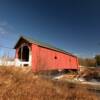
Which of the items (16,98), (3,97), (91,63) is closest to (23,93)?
(16,98)

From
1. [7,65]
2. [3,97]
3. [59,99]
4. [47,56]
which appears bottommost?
[59,99]

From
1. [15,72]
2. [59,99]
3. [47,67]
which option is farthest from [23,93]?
[47,67]

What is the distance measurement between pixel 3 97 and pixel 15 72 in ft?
7.68

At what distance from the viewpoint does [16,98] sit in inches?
179

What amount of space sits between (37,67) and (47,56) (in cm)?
276

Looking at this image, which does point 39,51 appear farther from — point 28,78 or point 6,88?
point 6,88

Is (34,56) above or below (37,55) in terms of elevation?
below

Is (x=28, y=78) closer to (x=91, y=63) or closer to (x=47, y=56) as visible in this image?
(x=47, y=56)

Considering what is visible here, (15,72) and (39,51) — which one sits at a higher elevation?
(39,51)

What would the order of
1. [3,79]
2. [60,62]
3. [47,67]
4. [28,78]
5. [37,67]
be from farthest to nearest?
[60,62] → [47,67] → [37,67] → [28,78] → [3,79]

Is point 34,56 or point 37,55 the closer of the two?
point 34,56

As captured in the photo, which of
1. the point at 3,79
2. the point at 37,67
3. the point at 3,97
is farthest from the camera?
the point at 37,67

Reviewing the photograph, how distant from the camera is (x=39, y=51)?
1593cm

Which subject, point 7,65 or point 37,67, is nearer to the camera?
point 7,65
